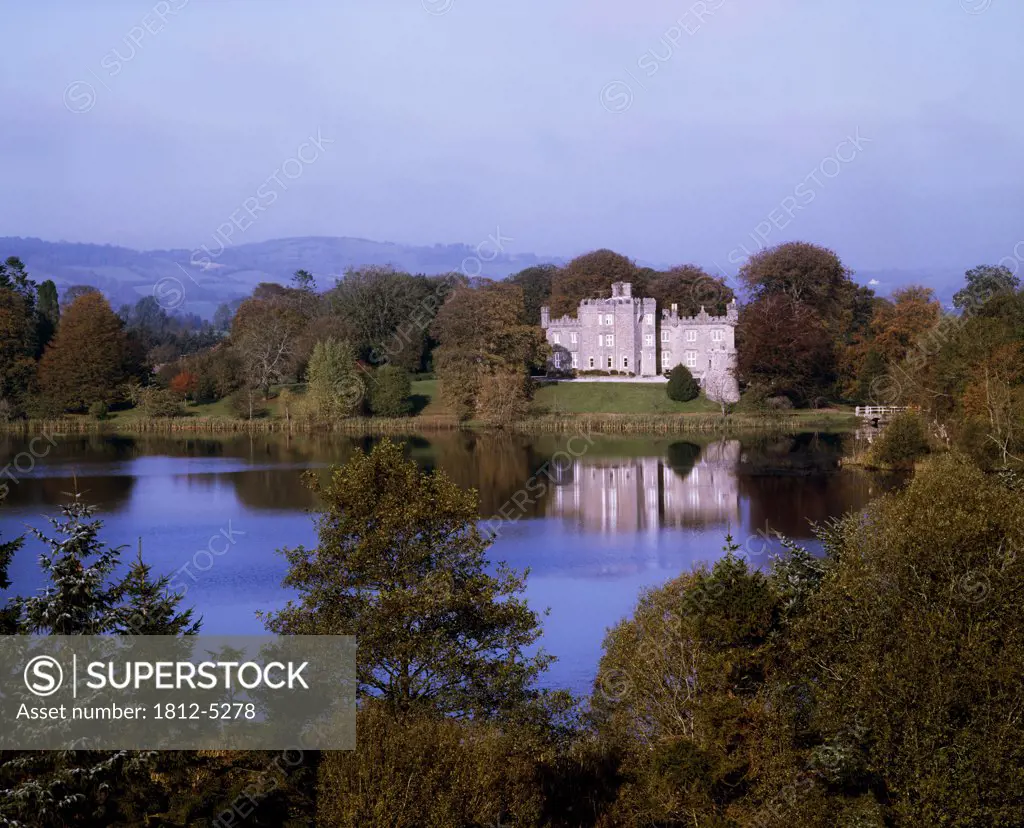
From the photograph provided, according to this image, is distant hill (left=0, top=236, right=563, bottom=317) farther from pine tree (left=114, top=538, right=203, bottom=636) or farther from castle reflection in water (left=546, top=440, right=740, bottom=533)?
pine tree (left=114, top=538, right=203, bottom=636)

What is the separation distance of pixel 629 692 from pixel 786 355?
39221 millimetres

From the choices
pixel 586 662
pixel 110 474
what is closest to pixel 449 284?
pixel 110 474

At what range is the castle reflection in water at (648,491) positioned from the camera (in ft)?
83.6

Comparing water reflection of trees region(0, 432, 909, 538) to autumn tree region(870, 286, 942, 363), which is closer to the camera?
water reflection of trees region(0, 432, 909, 538)

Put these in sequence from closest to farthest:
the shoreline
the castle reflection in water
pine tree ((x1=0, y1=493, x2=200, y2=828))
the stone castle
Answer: pine tree ((x1=0, y1=493, x2=200, y2=828)) < the castle reflection in water < the shoreline < the stone castle

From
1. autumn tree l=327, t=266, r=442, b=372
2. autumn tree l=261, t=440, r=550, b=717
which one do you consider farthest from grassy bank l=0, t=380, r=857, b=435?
autumn tree l=261, t=440, r=550, b=717

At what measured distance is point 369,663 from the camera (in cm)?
1105

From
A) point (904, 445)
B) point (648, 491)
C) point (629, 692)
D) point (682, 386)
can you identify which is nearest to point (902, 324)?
point (682, 386)

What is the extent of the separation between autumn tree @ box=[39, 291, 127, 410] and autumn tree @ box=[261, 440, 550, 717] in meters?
39.9

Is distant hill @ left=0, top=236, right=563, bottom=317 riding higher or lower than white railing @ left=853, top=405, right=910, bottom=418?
higher

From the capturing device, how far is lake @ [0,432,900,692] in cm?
1816

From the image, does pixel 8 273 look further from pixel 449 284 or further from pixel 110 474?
pixel 110 474

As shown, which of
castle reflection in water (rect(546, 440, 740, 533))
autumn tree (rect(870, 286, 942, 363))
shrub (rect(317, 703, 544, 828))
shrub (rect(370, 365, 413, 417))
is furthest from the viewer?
autumn tree (rect(870, 286, 942, 363))

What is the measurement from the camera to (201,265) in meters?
166
